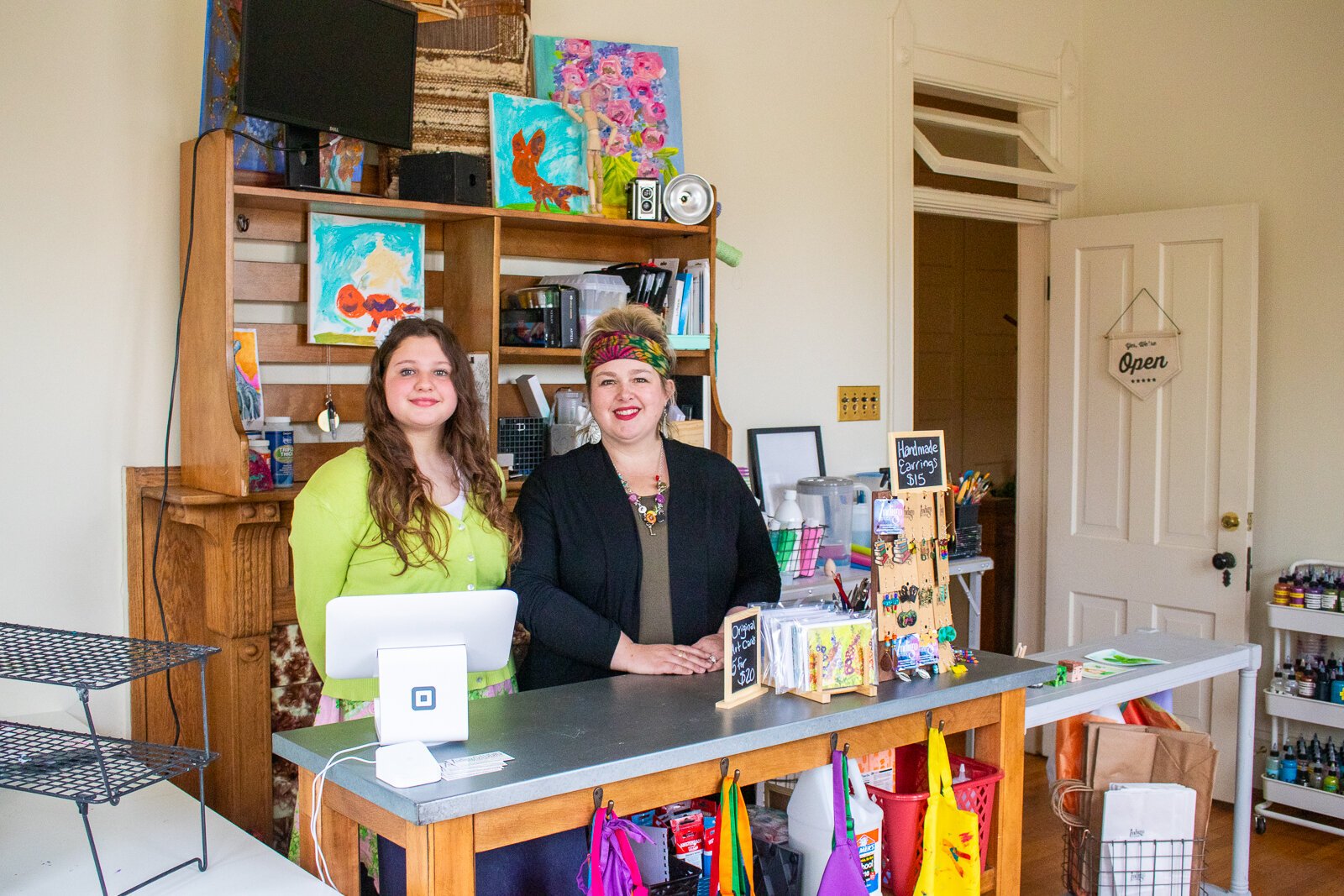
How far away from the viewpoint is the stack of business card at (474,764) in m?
1.65

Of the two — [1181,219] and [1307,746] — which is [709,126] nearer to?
[1181,219]

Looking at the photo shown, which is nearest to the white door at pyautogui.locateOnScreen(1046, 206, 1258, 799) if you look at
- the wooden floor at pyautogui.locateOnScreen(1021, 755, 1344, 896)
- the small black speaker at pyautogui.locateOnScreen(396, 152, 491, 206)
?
the wooden floor at pyautogui.locateOnScreen(1021, 755, 1344, 896)

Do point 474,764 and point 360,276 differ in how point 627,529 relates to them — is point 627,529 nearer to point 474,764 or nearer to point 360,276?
point 474,764

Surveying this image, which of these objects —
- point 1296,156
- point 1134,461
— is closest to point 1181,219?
point 1296,156

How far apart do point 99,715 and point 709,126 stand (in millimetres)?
2494

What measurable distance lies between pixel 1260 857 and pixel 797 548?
72.1 inches

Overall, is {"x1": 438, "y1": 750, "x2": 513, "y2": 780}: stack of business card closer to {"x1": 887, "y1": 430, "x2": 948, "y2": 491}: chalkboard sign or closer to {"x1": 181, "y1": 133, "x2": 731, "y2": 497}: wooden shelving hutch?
{"x1": 887, "y1": 430, "x2": 948, "y2": 491}: chalkboard sign

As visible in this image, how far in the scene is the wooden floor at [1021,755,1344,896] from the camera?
3.63 meters

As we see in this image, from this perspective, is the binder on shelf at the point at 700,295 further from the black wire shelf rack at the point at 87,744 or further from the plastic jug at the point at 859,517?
the black wire shelf rack at the point at 87,744

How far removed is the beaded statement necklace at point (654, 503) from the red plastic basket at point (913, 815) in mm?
675

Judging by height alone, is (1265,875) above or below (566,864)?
below

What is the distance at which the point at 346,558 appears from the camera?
2268mm

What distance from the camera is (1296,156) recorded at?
4.33 m

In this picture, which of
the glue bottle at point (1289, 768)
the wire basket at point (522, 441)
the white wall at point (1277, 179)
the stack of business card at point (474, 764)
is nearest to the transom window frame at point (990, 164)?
the white wall at point (1277, 179)
